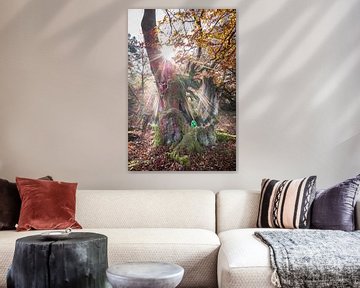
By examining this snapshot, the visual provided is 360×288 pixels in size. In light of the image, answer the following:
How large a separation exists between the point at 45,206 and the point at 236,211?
1.38 meters

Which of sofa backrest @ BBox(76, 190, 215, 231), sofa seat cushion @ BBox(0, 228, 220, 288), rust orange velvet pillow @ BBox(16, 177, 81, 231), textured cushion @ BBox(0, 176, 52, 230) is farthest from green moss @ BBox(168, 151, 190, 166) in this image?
textured cushion @ BBox(0, 176, 52, 230)

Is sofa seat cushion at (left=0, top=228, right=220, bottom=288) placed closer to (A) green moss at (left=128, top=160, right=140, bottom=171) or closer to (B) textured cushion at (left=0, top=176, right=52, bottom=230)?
(B) textured cushion at (left=0, top=176, right=52, bottom=230)

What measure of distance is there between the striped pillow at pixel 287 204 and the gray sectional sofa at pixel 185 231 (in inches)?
5.8

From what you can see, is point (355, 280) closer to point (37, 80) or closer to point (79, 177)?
point (79, 177)

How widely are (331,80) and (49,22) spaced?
92.3 inches

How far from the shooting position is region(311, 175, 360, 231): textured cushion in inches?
154

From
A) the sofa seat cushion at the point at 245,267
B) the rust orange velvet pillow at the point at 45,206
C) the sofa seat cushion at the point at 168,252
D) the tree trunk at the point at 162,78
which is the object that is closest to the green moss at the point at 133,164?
the tree trunk at the point at 162,78

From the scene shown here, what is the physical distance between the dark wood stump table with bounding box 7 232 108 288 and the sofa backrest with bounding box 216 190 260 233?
152cm

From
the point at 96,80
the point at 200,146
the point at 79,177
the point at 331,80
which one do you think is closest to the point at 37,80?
the point at 96,80

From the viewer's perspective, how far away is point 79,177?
4.68 metres

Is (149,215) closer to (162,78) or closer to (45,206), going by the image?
(45,206)

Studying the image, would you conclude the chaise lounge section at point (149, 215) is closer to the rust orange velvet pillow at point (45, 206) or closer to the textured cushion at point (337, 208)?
the rust orange velvet pillow at point (45, 206)

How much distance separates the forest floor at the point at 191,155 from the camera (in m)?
4.66

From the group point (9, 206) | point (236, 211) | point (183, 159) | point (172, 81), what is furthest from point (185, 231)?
point (172, 81)
